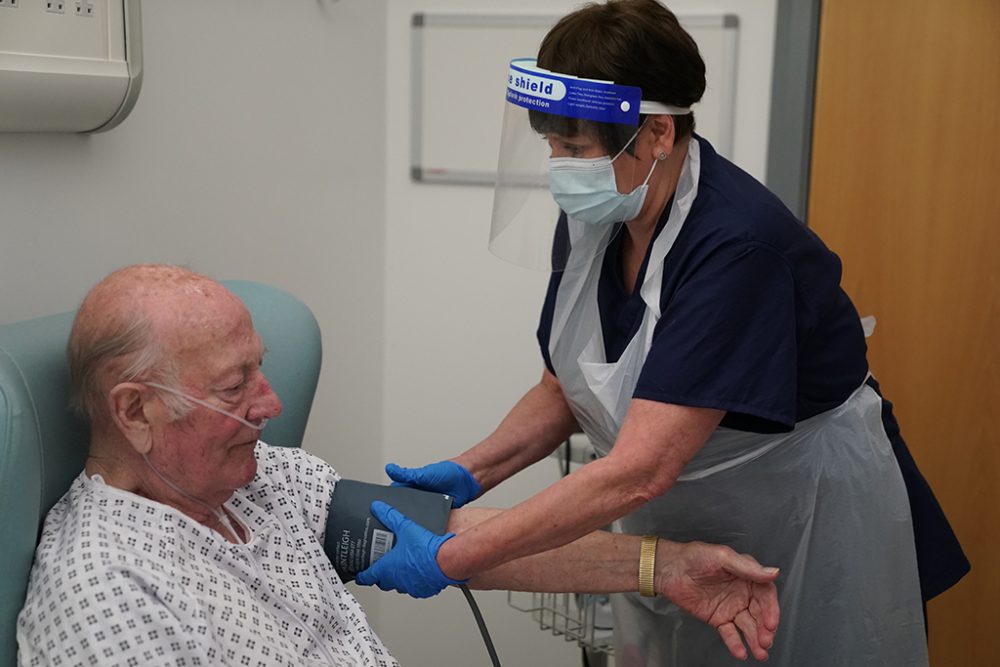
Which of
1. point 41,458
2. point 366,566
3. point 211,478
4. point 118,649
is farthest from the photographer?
point 366,566

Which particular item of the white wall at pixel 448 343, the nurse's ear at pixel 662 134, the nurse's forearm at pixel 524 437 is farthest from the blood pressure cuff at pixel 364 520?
the white wall at pixel 448 343

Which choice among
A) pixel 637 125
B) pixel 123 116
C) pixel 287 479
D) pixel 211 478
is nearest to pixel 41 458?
pixel 211 478

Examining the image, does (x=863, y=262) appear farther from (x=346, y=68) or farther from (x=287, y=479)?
(x=287, y=479)

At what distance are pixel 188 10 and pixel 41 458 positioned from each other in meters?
0.98

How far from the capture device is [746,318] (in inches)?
57.4

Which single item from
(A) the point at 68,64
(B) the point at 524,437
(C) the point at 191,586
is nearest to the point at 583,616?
(B) the point at 524,437

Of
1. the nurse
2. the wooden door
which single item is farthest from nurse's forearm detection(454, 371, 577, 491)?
the wooden door

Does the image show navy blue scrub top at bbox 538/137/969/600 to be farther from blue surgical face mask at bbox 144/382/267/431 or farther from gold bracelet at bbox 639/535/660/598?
blue surgical face mask at bbox 144/382/267/431

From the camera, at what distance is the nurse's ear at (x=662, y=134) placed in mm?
1538

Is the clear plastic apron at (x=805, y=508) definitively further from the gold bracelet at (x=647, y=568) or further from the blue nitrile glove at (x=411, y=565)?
the blue nitrile glove at (x=411, y=565)

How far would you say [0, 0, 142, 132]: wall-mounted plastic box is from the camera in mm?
1528

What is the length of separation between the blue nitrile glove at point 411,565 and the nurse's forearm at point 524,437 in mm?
272

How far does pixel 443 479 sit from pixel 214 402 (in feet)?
1.62

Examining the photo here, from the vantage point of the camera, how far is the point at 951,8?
231 cm
